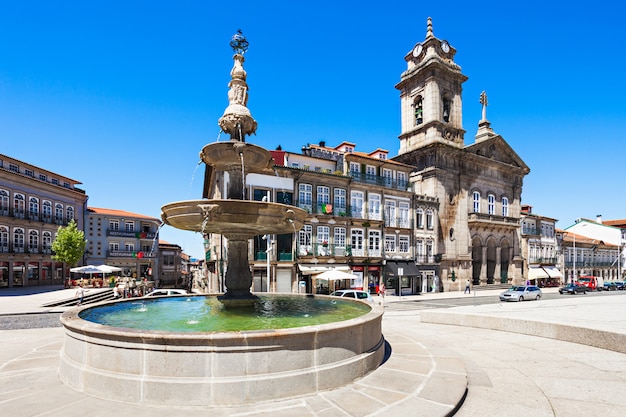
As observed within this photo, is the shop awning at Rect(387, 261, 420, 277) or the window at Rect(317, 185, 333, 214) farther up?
the window at Rect(317, 185, 333, 214)

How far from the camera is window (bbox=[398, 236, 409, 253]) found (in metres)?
37.2

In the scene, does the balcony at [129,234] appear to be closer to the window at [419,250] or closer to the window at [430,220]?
the window at [419,250]

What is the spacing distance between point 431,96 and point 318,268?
2576 cm

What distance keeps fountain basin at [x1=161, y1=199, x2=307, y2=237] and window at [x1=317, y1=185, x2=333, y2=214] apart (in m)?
23.0

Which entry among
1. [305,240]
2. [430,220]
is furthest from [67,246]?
[430,220]

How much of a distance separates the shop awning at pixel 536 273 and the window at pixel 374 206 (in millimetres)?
28300

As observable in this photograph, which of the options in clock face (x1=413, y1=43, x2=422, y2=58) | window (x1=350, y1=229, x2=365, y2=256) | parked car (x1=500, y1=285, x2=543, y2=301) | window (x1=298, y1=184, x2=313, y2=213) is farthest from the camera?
clock face (x1=413, y1=43, x2=422, y2=58)

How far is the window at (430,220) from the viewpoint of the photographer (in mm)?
39469

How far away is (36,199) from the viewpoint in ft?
130

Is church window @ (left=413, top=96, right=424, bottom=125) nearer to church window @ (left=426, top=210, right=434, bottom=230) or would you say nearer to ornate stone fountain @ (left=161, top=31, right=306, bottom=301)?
church window @ (left=426, top=210, right=434, bottom=230)

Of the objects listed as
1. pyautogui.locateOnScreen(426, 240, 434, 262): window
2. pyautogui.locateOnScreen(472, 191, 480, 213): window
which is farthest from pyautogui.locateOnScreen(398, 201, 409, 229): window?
pyautogui.locateOnScreen(472, 191, 480, 213): window

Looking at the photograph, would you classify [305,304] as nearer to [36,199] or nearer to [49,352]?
[49,352]

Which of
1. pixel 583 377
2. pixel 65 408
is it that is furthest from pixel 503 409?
pixel 65 408

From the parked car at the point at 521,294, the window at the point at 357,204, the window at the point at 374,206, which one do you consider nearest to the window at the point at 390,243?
the window at the point at 374,206
